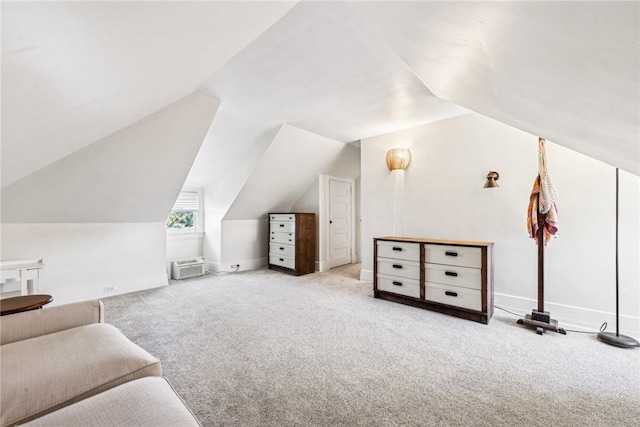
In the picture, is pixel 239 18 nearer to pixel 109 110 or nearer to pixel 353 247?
pixel 109 110

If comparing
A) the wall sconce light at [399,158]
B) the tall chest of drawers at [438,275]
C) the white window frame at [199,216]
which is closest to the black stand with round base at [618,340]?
the tall chest of drawers at [438,275]

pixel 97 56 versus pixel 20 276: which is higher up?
pixel 97 56

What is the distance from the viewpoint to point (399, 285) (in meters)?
3.20

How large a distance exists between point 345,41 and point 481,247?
2253 mm

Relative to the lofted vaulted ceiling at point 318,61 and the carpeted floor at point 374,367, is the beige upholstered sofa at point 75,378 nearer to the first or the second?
the carpeted floor at point 374,367

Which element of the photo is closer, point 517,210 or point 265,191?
point 517,210

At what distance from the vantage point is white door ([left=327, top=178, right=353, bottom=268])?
5.25 m

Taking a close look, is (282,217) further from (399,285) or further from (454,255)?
(454,255)

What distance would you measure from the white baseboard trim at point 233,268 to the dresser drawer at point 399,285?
2.75 metres

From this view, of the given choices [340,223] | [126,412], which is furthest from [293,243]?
[126,412]

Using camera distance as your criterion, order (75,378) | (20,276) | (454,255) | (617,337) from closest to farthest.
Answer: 1. (75,378)
2. (617,337)
3. (20,276)
4. (454,255)

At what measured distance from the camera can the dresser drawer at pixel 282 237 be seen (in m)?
4.72

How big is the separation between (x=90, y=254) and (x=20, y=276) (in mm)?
734

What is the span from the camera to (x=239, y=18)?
4.36 feet
